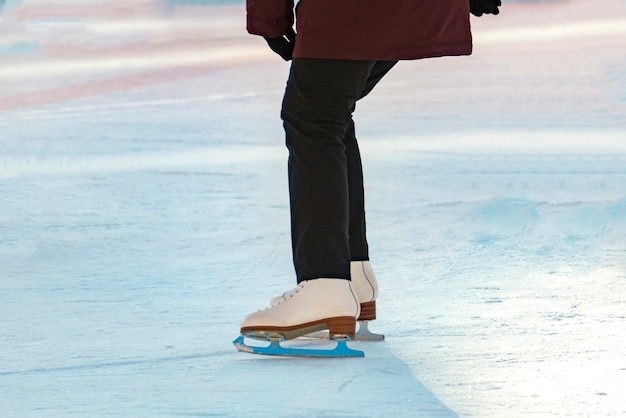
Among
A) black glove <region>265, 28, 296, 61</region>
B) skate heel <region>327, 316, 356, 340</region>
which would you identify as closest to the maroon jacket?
black glove <region>265, 28, 296, 61</region>

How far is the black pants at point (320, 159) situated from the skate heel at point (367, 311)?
13 cm

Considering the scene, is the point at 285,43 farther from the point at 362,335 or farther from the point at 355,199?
the point at 362,335

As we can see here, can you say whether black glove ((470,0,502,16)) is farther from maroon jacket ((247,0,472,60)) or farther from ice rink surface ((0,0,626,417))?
ice rink surface ((0,0,626,417))

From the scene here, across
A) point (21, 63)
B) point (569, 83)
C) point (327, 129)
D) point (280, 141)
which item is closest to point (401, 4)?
point (327, 129)

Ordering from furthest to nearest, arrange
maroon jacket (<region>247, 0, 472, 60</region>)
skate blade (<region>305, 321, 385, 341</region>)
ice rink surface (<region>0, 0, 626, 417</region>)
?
1. skate blade (<region>305, 321, 385, 341</region>)
2. maroon jacket (<region>247, 0, 472, 60</region>)
3. ice rink surface (<region>0, 0, 626, 417</region>)

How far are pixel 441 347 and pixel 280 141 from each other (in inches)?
111

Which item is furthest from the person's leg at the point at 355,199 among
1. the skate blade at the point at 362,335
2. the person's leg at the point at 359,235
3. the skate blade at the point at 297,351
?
the skate blade at the point at 297,351

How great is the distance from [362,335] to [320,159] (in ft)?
0.94

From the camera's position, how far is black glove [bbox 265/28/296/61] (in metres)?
1.91

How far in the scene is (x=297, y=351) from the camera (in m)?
1.86

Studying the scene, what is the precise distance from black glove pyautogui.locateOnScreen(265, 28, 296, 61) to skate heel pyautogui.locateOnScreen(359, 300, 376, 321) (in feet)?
1.31

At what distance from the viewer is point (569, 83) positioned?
5578 millimetres

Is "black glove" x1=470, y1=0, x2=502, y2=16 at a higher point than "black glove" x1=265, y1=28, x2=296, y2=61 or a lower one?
higher

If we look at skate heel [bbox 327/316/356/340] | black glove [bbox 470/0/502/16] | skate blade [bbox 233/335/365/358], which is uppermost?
black glove [bbox 470/0/502/16]
